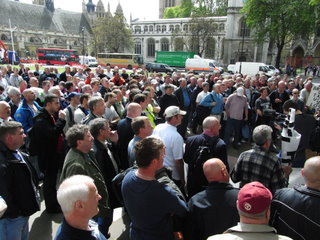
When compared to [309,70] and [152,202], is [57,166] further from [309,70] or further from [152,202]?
[309,70]

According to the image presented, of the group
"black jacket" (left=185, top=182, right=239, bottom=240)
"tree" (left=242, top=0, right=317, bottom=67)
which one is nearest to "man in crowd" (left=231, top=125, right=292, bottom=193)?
"black jacket" (left=185, top=182, right=239, bottom=240)

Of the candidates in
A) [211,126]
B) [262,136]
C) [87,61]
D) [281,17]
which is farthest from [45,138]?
[87,61]

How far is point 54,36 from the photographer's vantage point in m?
83.4

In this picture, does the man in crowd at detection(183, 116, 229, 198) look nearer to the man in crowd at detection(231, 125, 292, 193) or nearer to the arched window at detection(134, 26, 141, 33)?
the man in crowd at detection(231, 125, 292, 193)

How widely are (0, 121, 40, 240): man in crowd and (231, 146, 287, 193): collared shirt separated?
258 centimetres

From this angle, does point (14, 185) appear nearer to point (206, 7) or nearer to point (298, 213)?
point (298, 213)

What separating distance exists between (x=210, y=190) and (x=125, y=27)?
58254mm

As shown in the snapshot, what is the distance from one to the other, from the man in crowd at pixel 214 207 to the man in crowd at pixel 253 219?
1.58 feet

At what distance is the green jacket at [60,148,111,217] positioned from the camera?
9.25ft

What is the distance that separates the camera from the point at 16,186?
9.18 feet

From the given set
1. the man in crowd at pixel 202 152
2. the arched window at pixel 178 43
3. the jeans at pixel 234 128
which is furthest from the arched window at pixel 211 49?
the man in crowd at pixel 202 152

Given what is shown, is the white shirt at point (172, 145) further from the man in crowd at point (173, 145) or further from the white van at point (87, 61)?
the white van at point (87, 61)

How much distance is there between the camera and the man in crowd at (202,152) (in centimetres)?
350

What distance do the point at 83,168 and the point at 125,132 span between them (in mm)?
1601
